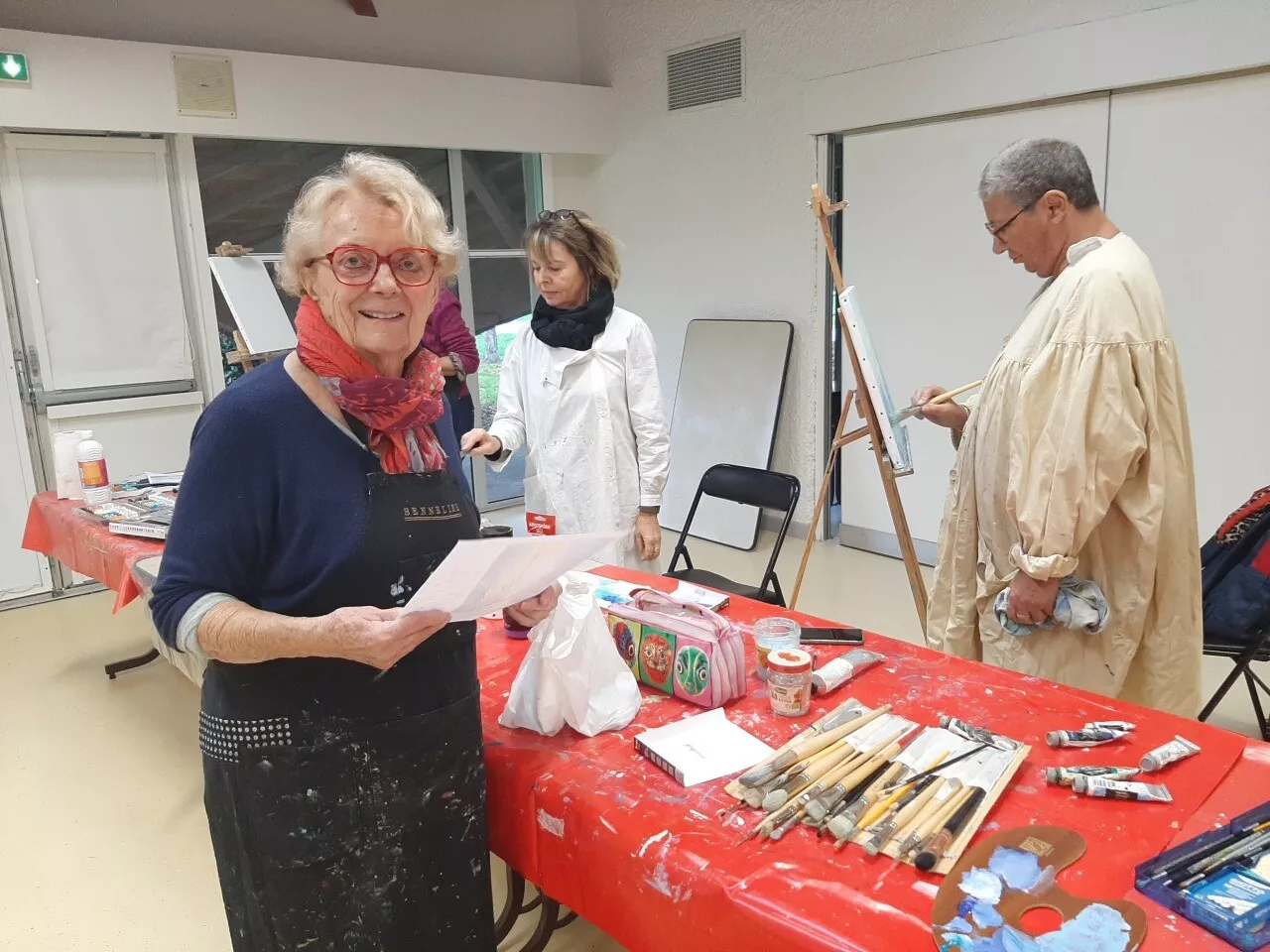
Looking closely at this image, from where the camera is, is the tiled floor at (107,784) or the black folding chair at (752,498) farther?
the black folding chair at (752,498)

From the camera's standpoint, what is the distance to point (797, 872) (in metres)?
1.12

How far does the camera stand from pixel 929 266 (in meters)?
4.31

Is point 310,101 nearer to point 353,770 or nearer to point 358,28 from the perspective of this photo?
point 358,28

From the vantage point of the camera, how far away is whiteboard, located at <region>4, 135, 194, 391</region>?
4.18 m

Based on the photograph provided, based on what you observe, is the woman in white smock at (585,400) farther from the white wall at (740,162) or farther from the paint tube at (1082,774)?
the white wall at (740,162)

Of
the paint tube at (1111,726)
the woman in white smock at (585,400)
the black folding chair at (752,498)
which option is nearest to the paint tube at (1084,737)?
the paint tube at (1111,726)

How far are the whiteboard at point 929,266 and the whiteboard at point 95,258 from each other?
3.55 meters

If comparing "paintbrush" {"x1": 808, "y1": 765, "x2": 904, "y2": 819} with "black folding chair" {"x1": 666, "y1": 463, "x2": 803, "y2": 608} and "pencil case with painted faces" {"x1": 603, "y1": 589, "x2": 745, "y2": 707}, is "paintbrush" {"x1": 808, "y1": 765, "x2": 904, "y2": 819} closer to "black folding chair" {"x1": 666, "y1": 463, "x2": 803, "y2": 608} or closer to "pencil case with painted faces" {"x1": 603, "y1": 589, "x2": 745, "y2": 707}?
"pencil case with painted faces" {"x1": 603, "y1": 589, "x2": 745, "y2": 707}

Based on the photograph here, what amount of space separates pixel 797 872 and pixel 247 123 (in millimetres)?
4633

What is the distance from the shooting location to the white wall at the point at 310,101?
13.1ft

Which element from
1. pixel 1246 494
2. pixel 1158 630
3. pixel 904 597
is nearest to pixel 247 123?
pixel 904 597

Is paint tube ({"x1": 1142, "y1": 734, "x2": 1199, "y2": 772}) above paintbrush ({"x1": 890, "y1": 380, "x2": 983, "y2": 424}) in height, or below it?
below

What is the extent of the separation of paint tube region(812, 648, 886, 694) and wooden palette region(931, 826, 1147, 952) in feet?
1.48

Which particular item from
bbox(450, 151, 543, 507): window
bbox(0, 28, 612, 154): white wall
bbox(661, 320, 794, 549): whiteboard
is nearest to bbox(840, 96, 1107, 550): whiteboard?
bbox(661, 320, 794, 549): whiteboard
